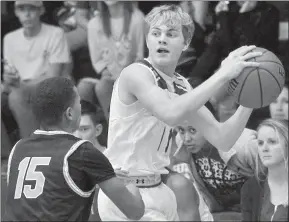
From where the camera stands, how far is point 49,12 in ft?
29.4

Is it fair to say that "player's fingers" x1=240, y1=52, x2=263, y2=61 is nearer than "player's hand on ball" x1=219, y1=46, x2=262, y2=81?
No

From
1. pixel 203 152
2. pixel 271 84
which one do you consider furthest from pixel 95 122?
pixel 271 84

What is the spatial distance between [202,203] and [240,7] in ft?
8.03

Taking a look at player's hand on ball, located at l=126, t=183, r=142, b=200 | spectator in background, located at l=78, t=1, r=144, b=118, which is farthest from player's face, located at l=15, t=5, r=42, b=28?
player's hand on ball, located at l=126, t=183, r=142, b=200

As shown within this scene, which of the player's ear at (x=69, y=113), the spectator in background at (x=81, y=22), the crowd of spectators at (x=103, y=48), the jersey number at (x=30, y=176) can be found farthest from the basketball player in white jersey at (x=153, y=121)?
the spectator in background at (x=81, y=22)

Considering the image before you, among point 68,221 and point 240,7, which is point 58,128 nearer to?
point 68,221

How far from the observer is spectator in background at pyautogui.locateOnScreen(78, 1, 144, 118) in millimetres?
7992

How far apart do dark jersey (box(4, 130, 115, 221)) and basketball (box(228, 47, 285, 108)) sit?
1.03 meters

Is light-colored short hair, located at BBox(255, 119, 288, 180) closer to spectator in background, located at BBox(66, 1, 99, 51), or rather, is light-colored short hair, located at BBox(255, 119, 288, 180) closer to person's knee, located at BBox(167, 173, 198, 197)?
person's knee, located at BBox(167, 173, 198, 197)

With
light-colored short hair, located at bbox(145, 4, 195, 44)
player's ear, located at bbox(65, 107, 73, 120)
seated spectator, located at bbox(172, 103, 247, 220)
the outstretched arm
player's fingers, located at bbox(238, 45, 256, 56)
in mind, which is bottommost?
seated spectator, located at bbox(172, 103, 247, 220)

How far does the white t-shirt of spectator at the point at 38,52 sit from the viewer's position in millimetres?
8344

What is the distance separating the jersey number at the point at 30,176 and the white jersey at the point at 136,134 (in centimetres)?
93

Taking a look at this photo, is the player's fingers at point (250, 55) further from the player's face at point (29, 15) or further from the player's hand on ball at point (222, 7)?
the player's face at point (29, 15)

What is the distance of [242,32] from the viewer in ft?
25.8
